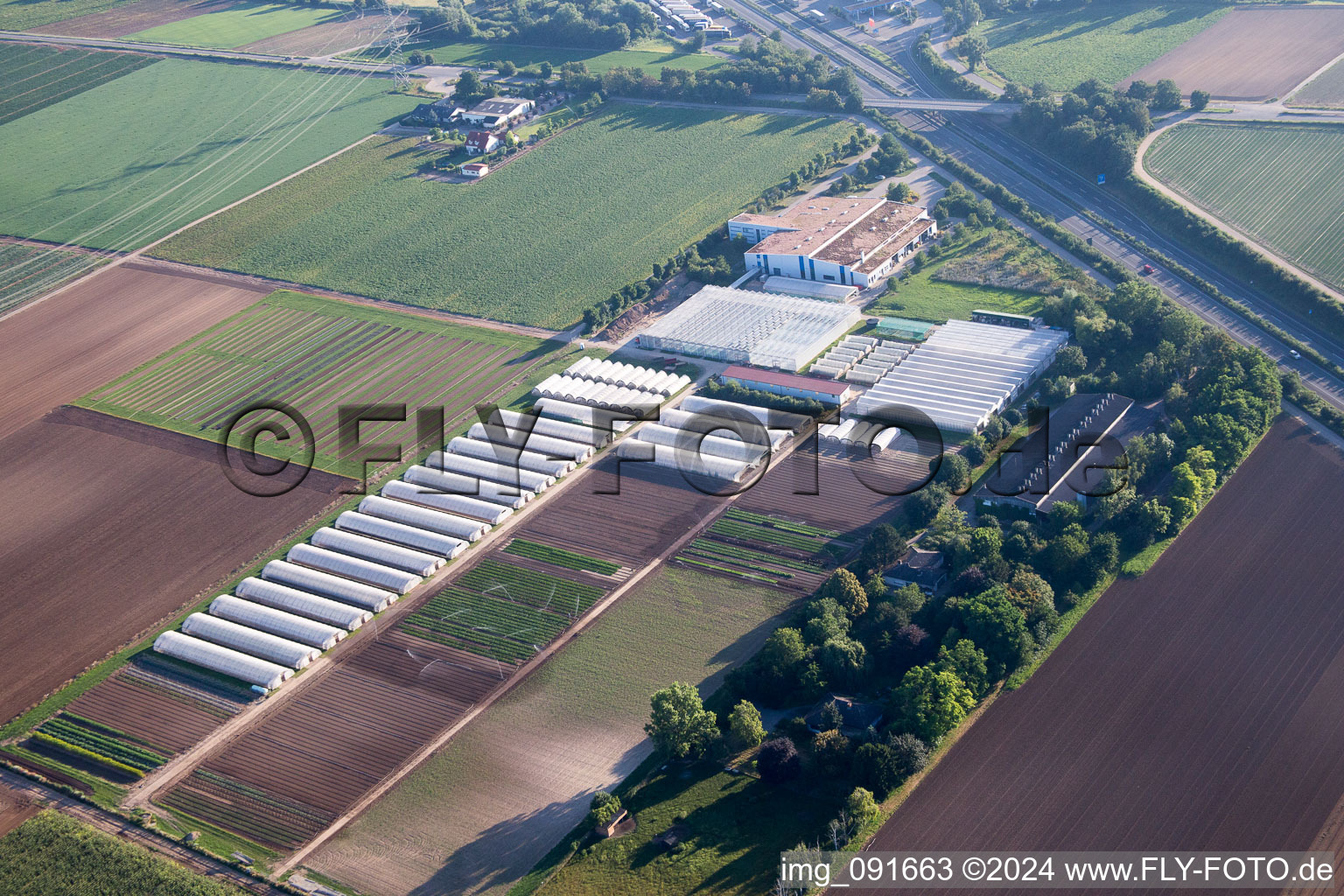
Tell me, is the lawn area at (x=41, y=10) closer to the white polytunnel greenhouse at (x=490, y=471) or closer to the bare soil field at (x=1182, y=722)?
the white polytunnel greenhouse at (x=490, y=471)

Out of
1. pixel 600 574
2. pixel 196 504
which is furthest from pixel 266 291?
pixel 600 574

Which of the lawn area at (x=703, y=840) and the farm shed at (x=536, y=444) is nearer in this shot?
the lawn area at (x=703, y=840)

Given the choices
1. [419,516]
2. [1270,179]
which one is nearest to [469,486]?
[419,516]

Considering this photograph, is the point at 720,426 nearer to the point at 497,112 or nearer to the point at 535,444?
the point at 535,444

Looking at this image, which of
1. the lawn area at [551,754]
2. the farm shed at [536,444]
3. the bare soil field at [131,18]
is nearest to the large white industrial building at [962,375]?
the farm shed at [536,444]

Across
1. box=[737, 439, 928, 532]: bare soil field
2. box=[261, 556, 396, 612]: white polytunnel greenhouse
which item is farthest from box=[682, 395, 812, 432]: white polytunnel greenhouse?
box=[261, 556, 396, 612]: white polytunnel greenhouse

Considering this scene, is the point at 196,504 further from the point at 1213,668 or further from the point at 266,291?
the point at 1213,668
